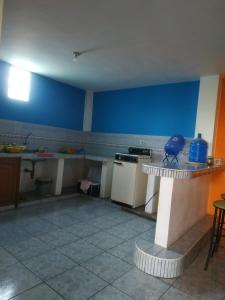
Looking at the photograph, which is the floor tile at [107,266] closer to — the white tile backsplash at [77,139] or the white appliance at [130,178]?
the white appliance at [130,178]

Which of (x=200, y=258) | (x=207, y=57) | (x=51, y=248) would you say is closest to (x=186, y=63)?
(x=207, y=57)

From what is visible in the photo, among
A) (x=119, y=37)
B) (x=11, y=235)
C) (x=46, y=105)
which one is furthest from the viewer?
(x=46, y=105)

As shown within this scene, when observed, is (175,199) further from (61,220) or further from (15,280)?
(61,220)

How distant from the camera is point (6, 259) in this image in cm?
199

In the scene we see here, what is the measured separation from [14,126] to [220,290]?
3.66 m

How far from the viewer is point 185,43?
7.67 feet

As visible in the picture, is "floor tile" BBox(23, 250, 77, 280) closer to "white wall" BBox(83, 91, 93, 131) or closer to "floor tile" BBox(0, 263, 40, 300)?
"floor tile" BBox(0, 263, 40, 300)

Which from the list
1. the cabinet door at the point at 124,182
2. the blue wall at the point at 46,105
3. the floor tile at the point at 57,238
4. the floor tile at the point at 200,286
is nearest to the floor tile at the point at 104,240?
the floor tile at the point at 57,238

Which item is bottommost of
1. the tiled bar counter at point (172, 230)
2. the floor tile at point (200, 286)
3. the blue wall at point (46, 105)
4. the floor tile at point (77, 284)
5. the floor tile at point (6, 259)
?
the floor tile at point (200, 286)

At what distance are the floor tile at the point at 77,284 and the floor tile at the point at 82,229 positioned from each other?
2.49 feet

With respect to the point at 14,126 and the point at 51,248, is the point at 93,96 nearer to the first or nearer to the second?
the point at 14,126

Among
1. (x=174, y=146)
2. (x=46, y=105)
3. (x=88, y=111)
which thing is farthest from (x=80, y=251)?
(x=88, y=111)

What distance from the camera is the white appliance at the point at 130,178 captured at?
365 cm

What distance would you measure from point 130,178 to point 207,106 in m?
1.70
